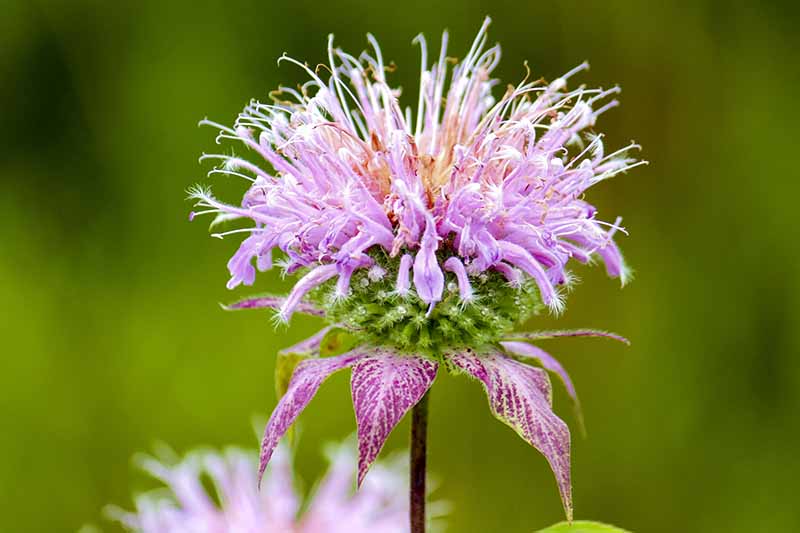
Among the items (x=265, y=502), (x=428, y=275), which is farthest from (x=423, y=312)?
(x=265, y=502)

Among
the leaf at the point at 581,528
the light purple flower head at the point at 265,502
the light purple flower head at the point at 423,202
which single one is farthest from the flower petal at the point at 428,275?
the light purple flower head at the point at 265,502

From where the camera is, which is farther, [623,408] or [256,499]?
[623,408]

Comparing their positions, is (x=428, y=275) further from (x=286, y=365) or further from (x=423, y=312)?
(x=286, y=365)

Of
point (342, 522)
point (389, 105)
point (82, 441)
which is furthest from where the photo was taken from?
point (82, 441)

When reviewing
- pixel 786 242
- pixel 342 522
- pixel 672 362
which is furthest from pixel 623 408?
pixel 342 522

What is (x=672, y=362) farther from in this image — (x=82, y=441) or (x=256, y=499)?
(x=82, y=441)

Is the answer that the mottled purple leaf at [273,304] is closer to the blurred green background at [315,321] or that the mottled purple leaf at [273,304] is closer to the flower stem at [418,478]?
the flower stem at [418,478]

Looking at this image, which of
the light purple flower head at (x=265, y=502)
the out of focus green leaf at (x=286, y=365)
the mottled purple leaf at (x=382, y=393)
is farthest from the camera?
the light purple flower head at (x=265, y=502)
